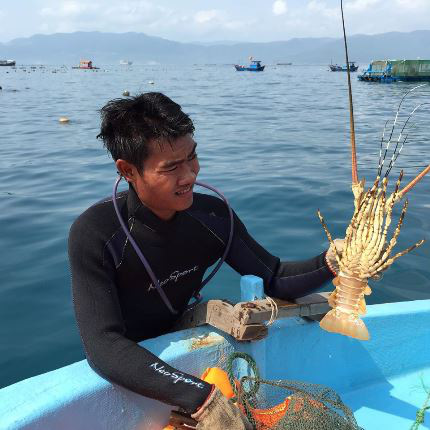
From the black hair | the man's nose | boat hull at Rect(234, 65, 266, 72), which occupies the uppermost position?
boat hull at Rect(234, 65, 266, 72)

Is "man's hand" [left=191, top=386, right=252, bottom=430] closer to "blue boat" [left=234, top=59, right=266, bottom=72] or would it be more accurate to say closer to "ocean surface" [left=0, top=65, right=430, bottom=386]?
"ocean surface" [left=0, top=65, right=430, bottom=386]

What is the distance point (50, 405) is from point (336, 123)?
1730 centimetres

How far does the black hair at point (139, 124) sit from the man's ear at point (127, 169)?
24mm

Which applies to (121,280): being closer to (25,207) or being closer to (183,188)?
(183,188)

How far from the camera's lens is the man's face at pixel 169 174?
7.68 ft

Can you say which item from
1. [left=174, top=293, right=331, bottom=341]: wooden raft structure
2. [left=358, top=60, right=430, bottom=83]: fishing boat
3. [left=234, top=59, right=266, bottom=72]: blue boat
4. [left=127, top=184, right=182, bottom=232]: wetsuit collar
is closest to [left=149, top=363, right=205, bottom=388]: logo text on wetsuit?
[left=174, top=293, right=331, bottom=341]: wooden raft structure

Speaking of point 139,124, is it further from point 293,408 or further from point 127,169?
point 293,408

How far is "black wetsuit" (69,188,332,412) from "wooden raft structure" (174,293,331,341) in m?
0.09

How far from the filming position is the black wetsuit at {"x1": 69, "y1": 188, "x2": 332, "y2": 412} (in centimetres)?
223

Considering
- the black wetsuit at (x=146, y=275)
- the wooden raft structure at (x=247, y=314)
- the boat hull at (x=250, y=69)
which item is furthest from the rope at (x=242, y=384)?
the boat hull at (x=250, y=69)

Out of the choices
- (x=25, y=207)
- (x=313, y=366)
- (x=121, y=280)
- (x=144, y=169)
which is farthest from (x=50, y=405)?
(x=25, y=207)

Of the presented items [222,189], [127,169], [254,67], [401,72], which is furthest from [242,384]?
[254,67]

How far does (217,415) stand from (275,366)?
1111 millimetres

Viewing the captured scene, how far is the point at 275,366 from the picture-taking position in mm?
3152
